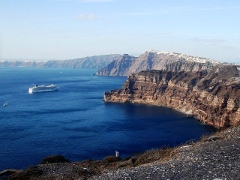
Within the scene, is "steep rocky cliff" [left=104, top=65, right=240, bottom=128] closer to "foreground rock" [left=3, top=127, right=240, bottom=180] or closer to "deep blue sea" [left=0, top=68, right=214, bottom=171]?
"deep blue sea" [left=0, top=68, right=214, bottom=171]

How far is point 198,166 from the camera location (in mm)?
12406

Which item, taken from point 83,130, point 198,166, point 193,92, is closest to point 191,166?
point 198,166

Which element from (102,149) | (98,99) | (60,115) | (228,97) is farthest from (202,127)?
(98,99)

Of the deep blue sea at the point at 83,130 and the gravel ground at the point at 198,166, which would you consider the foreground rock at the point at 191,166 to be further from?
the deep blue sea at the point at 83,130

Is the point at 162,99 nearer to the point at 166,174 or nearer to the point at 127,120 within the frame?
the point at 127,120

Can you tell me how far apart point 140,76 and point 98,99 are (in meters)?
18.8

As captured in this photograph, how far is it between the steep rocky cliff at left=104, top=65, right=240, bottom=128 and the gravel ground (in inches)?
1937

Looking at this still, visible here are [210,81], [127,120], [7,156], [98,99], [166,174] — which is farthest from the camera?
[98,99]

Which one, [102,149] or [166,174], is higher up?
[166,174]

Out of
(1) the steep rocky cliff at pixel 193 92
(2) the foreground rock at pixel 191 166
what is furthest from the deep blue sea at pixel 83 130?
(2) the foreground rock at pixel 191 166

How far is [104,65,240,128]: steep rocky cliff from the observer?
219ft

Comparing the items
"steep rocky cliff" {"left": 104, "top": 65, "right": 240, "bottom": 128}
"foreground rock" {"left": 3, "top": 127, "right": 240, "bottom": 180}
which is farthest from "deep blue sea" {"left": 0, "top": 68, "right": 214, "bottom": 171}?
"foreground rock" {"left": 3, "top": 127, "right": 240, "bottom": 180}

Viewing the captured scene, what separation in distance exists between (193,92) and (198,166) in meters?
79.3

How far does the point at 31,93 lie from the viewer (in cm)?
11494
